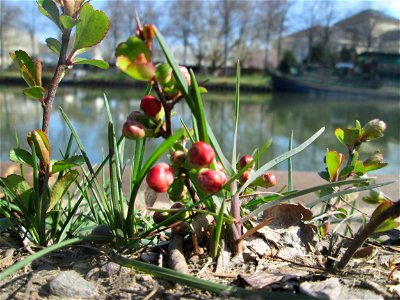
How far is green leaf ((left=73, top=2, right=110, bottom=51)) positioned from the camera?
39 cm

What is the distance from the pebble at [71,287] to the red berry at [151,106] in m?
0.16

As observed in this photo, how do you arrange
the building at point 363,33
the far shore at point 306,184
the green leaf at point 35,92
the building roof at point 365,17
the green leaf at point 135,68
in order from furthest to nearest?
1. the building at point 363,33
2. the building roof at point 365,17
3. the far shore at point 306,184
4. the green leaf at point 35,92
5. the green leaf at point 135,68

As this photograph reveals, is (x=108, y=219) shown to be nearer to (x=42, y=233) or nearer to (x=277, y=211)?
(x=42, y=233)

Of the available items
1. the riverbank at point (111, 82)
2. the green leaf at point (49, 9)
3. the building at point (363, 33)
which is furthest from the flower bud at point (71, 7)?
the building at point (363, 33)

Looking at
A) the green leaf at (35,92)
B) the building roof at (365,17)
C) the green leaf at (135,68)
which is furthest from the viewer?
the building roof at (365,17)

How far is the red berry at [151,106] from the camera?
0.33 m

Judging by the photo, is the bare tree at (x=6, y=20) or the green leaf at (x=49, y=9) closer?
the green leaf at (x=49, y=9)

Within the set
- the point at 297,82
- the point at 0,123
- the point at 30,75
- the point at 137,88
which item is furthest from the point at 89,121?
the point at 297,82

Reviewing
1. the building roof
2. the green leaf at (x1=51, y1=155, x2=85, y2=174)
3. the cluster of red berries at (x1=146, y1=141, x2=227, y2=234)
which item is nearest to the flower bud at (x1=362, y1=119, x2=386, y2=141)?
the cluster of red berries at (x1=146, y1=141, x2=227, y2=234)

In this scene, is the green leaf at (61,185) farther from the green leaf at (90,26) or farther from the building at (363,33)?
the building at (363,33)

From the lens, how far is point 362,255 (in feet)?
1.36

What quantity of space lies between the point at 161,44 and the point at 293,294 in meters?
0.22

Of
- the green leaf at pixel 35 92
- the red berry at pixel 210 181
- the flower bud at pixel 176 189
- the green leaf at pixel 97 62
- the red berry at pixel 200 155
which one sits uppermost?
the green leaf at pixel 97 62

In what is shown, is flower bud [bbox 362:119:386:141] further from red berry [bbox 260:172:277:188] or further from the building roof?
the building roof
